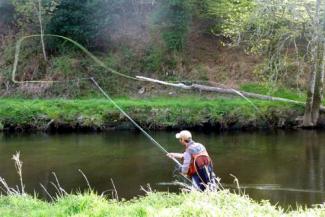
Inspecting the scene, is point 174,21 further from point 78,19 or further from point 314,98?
point 314,98

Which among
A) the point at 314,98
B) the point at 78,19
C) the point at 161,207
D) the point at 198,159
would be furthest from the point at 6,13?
the point at 161,207

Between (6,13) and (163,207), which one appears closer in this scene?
(163,207)

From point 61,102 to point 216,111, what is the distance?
6831mm

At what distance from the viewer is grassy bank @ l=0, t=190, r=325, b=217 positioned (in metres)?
6.68

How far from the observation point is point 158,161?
54.9 feet

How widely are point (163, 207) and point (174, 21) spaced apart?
1912cm

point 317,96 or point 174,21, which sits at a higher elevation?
point 174,21

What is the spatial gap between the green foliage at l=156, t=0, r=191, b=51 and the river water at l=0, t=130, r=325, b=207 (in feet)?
22.1

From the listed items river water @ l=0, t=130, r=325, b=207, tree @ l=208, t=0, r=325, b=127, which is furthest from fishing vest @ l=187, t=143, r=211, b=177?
tree @ l=208, t=0, r=325, b=127

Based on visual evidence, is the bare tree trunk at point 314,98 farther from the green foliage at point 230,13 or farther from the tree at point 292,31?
the green foliage at point 230,13

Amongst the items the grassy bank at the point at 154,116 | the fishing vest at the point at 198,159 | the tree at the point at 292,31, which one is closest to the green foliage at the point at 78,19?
the grassy bank at the point at 154,116

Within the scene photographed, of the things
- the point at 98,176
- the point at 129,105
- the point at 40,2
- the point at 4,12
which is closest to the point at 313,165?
the point at 98,176

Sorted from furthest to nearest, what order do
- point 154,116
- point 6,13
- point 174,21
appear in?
point 6,13 < point 174,21 < point 154,116

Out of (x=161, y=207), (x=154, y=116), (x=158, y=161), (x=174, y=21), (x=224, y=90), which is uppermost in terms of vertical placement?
(x=174, y=21)
